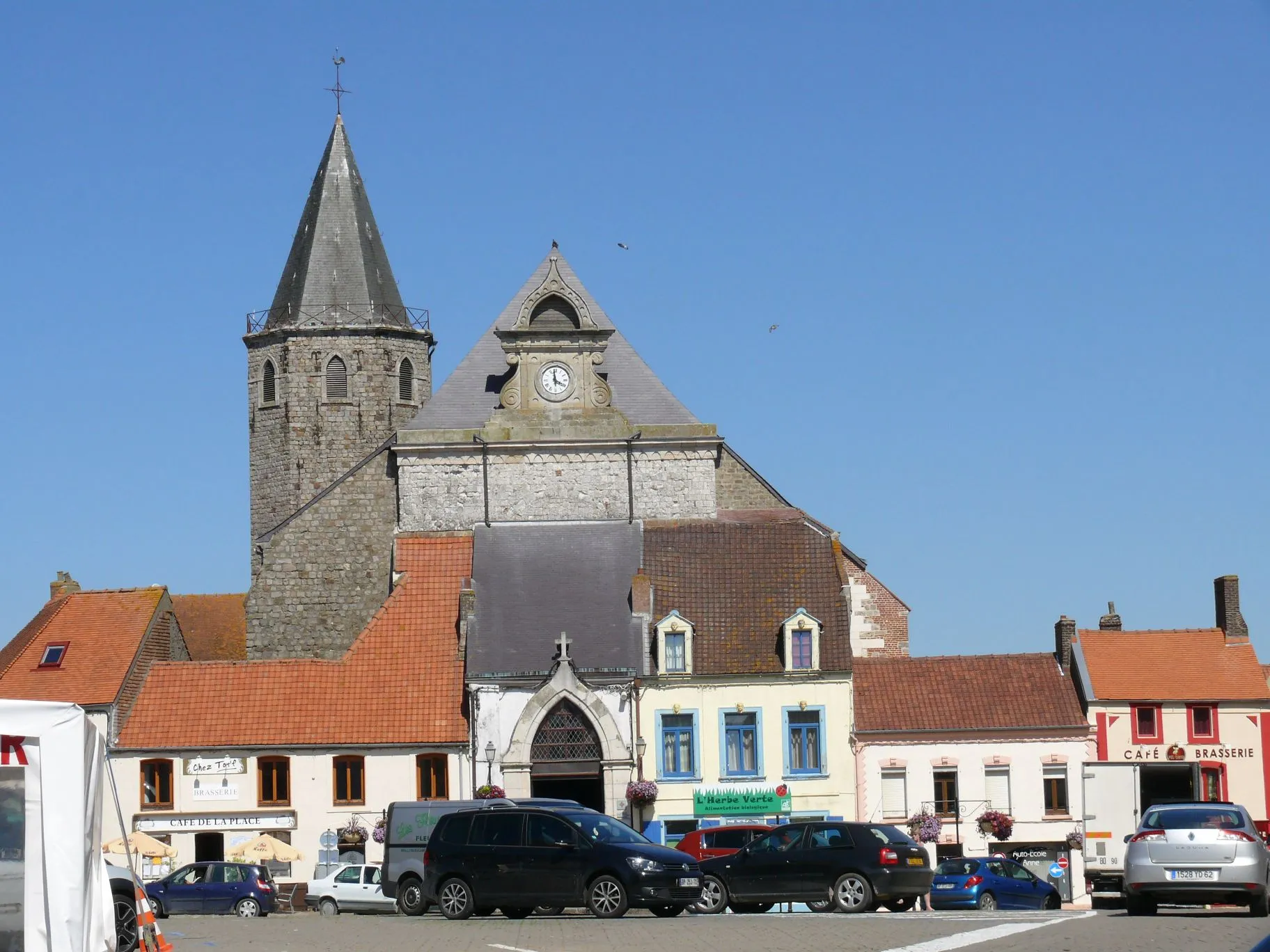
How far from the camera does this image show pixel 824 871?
2833 cm

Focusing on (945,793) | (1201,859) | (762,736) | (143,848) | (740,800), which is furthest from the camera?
(945,793)

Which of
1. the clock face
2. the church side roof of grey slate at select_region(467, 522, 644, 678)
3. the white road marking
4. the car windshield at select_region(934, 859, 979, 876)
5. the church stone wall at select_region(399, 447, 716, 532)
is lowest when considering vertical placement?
the car windshield at select_region(934, 859, 979, 876)

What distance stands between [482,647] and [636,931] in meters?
25.5

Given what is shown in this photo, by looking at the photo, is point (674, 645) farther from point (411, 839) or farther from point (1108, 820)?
point (1108, 820)

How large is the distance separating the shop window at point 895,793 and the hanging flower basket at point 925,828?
1.05 metres

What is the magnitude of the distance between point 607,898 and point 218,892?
Answer: 12.2m

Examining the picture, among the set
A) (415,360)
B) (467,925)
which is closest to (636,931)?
(467,925)

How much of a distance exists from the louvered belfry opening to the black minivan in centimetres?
1963

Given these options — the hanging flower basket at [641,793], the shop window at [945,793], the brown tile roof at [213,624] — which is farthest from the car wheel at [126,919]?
the brown tile roof at [213,624]

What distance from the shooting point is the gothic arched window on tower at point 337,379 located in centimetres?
6719

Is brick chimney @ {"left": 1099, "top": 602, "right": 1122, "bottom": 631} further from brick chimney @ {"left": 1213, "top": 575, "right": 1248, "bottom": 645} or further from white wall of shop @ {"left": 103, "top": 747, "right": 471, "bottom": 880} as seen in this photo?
white wall of shop @ {"left": 103, "top": 747, "right": 471, "bottom": 880}

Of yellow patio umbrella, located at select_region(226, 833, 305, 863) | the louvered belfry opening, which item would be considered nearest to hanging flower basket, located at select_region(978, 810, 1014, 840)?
the louvered belfry opening

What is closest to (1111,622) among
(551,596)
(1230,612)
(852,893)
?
(1230,612)

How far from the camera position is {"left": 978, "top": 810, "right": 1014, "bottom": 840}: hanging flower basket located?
157ft
